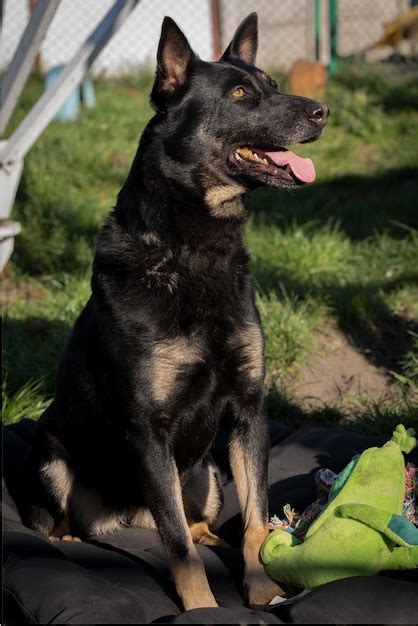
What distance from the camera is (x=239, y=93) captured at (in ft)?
10.8

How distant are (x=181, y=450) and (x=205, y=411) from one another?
18 cm

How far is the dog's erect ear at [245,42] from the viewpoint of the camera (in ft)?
11.8

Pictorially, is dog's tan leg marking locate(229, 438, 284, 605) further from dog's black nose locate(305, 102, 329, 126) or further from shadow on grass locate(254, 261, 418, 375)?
shadow on grass locate(254, 261, 418, 375)

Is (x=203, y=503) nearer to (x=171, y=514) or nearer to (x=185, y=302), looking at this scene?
(x=171, y=514)

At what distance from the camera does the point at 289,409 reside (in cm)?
480

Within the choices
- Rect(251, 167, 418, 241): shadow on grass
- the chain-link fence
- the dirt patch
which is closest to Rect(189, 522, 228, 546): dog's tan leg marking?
the dirt patch

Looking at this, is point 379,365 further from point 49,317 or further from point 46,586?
point 46,586

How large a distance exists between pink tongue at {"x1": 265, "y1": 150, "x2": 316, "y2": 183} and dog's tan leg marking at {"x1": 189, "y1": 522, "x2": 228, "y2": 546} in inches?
55.3

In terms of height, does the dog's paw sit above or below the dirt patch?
above

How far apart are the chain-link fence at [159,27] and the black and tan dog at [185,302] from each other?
8041 mm

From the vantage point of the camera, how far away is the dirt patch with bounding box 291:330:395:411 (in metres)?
4.84

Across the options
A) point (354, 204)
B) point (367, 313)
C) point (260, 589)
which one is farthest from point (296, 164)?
point (354, 204)

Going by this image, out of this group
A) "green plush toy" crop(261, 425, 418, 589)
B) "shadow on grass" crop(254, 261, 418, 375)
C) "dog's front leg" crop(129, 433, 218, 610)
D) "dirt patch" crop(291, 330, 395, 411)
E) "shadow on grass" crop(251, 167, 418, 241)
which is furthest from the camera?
"shadow on grass" crop(251, 167, 418, 241)

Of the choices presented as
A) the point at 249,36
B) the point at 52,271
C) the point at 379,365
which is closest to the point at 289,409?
the point at 379,365
